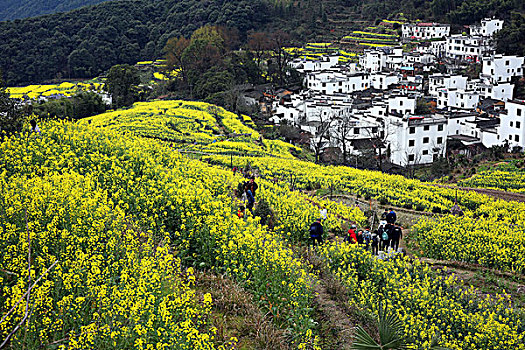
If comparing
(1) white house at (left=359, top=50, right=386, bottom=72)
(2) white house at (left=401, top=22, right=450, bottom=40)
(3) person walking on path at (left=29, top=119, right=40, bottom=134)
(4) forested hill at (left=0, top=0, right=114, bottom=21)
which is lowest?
(1) white house at (left=359, top=50, right=386, bottom=72)

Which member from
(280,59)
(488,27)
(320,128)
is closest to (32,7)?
(280,59)

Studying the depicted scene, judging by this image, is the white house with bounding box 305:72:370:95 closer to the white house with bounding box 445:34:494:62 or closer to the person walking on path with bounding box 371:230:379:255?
the white house with bounding box 445:34:494:62

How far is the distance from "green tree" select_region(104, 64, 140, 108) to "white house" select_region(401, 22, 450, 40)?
5929 cm

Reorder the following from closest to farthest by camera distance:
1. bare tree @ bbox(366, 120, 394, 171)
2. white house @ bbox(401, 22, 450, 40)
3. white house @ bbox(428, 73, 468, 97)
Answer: bare tree @ bbox(366, 120, 394, 171) < white house @ bbox(428, 73, 468, 97) < white house @ bbox(401, 22, 450, 40)

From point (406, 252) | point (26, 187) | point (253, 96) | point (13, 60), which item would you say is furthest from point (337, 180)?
point (13, 60)

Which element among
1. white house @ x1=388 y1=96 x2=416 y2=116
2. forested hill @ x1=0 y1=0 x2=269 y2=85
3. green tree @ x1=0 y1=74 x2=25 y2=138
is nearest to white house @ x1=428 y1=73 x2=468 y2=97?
white house @ x1=388 y1=96 x2=416 y2=116

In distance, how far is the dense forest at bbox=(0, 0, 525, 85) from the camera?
73.0 meters

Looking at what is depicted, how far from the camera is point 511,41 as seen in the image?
77750mm

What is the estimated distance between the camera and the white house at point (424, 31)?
3661 inches

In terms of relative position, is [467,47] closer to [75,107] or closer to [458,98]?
[458,98]

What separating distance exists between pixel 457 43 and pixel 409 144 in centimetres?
4834

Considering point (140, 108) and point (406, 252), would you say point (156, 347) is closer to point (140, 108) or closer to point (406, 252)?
point (406, 252)

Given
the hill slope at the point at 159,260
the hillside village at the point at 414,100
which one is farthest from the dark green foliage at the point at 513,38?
the hill slope at the point at 159,260

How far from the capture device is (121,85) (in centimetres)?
5219
